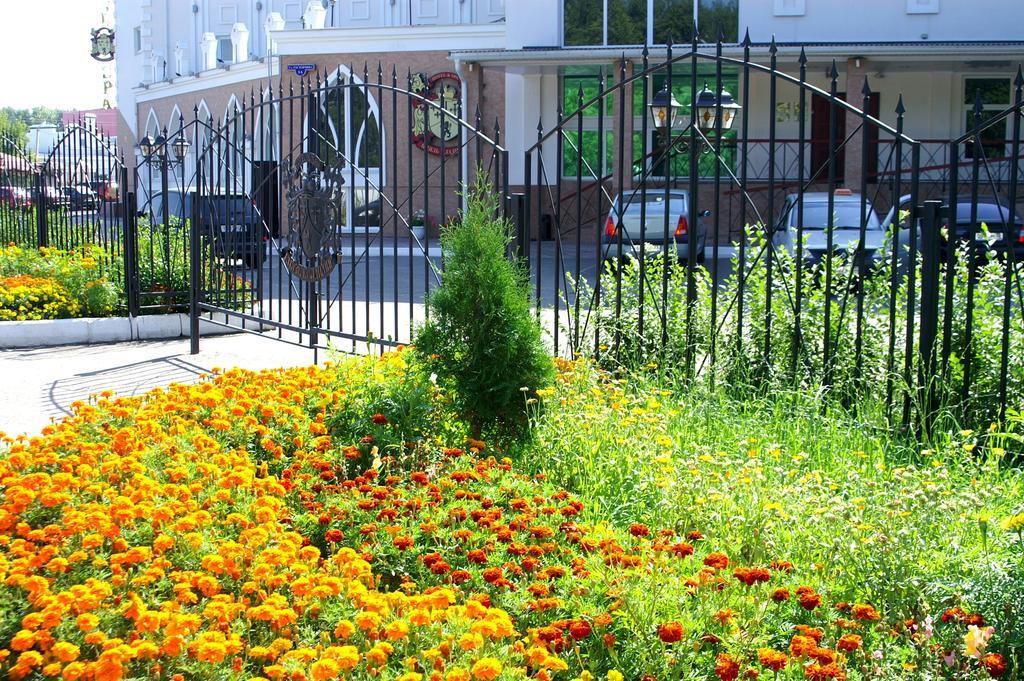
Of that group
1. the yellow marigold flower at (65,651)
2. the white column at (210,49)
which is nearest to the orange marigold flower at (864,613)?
the yellow marigold flower at (65,651)

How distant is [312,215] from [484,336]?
3908mm

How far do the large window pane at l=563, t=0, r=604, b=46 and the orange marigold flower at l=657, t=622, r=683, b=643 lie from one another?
25101 millimetres

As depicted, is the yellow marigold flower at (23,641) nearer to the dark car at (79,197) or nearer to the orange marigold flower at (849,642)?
the orange marigold flower at (849,642)

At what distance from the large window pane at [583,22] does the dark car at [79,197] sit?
14679 mm

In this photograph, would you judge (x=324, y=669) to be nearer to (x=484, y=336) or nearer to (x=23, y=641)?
(x=23, y=641)

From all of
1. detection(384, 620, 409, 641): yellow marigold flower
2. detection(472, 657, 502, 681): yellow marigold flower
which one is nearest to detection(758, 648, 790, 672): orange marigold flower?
detection(472, 657, 502, 681): yellow marigold flower

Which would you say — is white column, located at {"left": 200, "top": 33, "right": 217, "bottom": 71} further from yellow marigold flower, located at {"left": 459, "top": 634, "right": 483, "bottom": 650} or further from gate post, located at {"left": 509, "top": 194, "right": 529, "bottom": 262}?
yellow marigold flower, located at {"left": 459, "top": 634, "right": 483, "bottom": 650}

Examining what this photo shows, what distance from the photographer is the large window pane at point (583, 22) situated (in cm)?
2692

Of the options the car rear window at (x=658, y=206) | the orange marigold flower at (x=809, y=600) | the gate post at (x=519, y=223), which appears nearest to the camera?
the orange marigold flower at (x=809, y=600)

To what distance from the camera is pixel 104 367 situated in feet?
32.1

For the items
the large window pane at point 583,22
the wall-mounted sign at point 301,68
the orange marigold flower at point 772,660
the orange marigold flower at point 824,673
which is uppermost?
the large window pane at point 583,22

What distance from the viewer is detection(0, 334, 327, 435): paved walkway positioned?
820 cm

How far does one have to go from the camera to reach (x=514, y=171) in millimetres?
28594

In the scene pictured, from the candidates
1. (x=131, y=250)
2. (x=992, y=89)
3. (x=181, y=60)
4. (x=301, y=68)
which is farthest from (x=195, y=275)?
(x=181, y=60)
